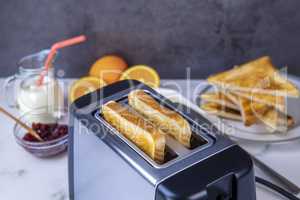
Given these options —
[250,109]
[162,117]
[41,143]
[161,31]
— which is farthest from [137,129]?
[161,31]

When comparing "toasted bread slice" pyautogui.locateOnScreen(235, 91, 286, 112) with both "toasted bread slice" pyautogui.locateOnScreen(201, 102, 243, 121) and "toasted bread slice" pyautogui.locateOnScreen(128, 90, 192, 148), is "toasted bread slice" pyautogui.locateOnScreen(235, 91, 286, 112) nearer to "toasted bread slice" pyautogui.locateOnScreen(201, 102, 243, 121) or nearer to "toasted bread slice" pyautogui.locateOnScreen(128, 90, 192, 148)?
"toasted bread slice" pyautogui.locateOnScreen(201, 102, 243, 121)

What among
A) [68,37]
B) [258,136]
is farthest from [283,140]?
[68,37]

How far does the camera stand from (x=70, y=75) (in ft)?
3.65

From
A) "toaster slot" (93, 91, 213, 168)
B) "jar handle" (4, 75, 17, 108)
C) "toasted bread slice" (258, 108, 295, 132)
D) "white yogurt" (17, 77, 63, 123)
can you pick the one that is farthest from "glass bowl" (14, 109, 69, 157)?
"toasted bread slice" (258, 108, 295, 132)

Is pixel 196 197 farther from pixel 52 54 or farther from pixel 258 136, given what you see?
pixel 52 54

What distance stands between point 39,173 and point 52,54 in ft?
0.93

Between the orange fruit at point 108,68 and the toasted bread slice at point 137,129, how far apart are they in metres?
0.40

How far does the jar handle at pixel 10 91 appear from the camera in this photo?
3.27 ft

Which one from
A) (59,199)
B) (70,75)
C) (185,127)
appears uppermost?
(185,127)

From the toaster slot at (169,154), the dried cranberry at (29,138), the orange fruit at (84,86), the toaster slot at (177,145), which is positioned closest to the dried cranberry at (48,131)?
the dried cranberry at (29,138)

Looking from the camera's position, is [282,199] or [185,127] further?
[282,199]

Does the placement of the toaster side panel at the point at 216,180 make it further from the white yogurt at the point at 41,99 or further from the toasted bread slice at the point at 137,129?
the white yogurt at the point at 41,99

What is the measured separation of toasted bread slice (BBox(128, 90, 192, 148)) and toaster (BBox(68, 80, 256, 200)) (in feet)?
0.04

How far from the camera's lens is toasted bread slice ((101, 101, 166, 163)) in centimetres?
53
